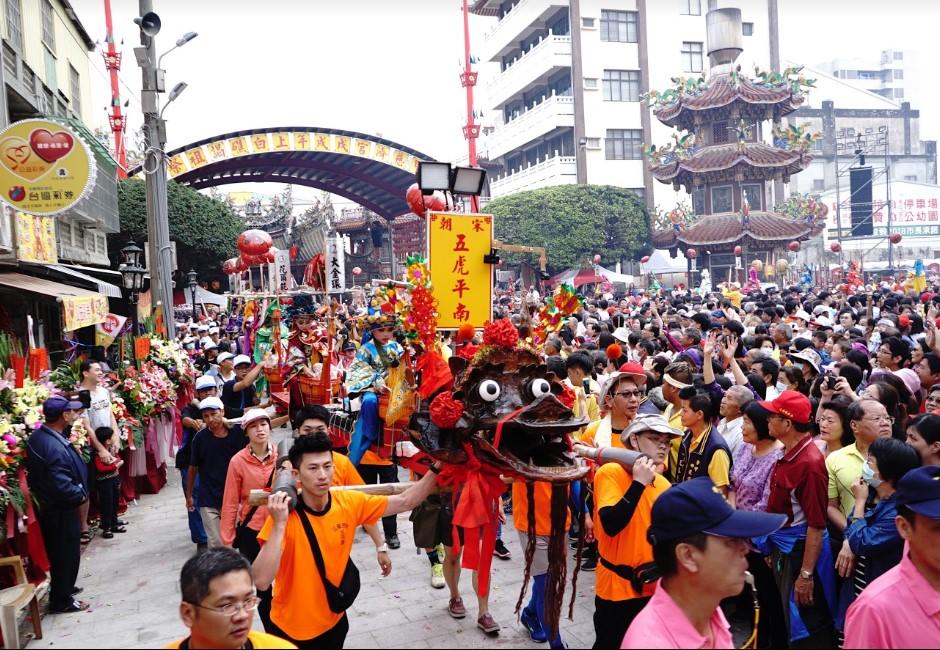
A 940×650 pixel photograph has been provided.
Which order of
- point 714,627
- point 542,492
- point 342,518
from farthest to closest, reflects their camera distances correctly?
point 542,492
point 342,518
point 714,627

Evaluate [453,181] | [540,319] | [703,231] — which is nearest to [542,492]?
[540,319]

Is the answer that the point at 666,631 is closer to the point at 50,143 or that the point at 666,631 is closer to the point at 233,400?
the point at 233,400

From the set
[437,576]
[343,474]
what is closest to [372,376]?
[437,576]

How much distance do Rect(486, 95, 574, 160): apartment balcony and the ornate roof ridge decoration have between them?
26.7 feet

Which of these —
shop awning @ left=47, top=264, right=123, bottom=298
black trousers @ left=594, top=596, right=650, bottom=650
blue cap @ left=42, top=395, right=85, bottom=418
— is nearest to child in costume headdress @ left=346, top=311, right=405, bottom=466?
blue cap @ left=42, top=395, right=85, bottom=418

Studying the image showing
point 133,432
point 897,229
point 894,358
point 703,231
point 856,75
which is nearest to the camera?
point 894,358

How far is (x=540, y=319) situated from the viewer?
4.93 meters

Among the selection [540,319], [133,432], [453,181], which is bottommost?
[133,432]

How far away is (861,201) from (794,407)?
41.0 metres

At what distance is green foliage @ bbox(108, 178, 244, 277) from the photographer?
24.8m

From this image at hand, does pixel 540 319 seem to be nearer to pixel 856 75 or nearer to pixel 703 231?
pixel 703 231

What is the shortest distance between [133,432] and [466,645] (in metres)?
5.49

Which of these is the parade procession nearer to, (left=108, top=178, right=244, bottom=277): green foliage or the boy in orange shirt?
the boy in orange shirt

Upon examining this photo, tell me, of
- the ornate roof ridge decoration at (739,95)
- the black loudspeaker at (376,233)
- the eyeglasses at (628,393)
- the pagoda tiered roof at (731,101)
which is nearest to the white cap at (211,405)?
the eyeglasses at (628,393)
